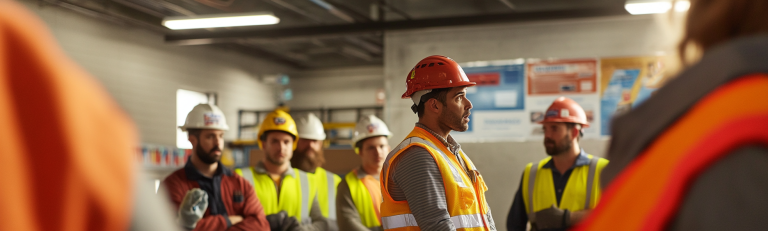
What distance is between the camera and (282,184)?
648cm

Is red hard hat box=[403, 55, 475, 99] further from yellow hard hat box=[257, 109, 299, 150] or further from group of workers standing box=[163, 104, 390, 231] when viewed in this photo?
yellow hard hat box=[257, 109, 299, 150]

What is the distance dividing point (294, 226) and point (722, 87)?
18.8 feet

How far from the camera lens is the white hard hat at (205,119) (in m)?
6.14

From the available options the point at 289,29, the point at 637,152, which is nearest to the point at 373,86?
the point at 289,29

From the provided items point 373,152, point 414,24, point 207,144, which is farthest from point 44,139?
point 414,24

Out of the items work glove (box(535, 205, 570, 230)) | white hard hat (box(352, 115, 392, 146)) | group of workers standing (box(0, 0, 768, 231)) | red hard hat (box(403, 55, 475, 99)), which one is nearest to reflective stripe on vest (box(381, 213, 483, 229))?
red hard hat (box(403, 55, 475, 99))

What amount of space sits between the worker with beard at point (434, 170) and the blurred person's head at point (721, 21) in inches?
90.7

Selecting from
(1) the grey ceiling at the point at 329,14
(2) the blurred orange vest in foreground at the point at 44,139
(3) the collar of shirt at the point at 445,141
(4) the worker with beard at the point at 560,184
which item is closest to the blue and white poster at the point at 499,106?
(1) the grey ceiling at the point at 329,14

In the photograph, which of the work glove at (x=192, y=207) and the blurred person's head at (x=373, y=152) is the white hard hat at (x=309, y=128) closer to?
the blurred person's head at (x=373, y=152)

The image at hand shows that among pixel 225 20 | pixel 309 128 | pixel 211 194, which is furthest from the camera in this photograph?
pixel 225 20

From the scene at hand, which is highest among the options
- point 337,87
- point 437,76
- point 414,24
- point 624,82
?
point 414,24

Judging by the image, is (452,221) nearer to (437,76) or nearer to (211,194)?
(437,76)

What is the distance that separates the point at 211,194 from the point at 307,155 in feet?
7.66

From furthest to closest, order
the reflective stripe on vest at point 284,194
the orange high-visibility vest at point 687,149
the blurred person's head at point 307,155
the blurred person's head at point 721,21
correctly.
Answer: the blurred person's head at point 307,155, the reflective stripe on vest at point 284,194, the blurred person's head at point 721,21, the orange high-visibility vest at point 687,149
